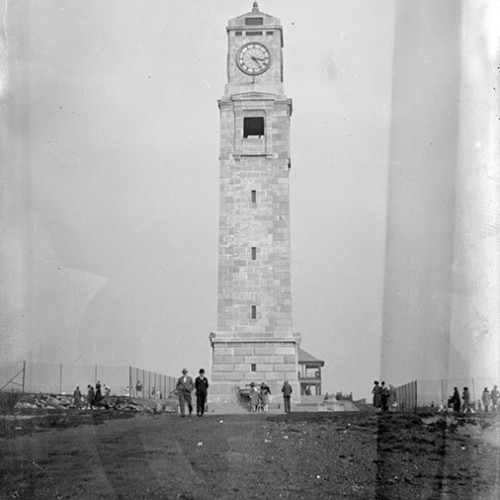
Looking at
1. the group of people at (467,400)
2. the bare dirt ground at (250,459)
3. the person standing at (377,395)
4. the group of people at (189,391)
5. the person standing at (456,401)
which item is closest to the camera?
the bare dirt ground at (250,459)

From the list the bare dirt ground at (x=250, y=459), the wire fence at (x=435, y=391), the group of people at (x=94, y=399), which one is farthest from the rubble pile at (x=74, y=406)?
the wire fence at (x=435, y=391)

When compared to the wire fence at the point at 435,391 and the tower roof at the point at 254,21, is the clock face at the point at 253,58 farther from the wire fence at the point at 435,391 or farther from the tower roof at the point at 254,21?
the wire fence at the point at 435,391

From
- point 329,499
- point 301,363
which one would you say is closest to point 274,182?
point 301,363

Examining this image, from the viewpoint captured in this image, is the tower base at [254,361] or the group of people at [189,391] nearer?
the group of people at [189,391]

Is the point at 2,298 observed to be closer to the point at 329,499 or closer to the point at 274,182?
the point at 329,499

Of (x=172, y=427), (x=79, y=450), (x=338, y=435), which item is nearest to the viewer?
(x=79, y=450)

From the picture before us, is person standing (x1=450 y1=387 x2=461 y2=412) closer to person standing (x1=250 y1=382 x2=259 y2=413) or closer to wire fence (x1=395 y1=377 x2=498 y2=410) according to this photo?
wire fence (x1=395 y1=377 x2=498 y2=410)
